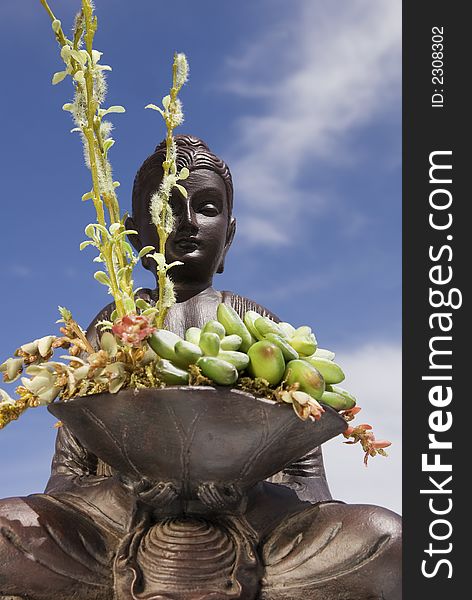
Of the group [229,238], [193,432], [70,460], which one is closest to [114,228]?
[193,432]

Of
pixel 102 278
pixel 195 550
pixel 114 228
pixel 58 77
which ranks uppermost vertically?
pixel 58 77

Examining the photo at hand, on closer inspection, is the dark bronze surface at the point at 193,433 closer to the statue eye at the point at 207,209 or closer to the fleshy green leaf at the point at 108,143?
the fleshy green leaf at the point at 108,143

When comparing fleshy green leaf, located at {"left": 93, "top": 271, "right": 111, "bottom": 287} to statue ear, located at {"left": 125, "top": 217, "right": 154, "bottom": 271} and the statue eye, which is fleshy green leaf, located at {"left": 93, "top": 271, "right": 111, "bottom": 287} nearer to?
the statue eye

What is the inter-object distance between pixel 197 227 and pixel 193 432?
1.38 metres

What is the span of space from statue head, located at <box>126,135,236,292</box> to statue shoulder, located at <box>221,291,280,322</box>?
0.12 metres

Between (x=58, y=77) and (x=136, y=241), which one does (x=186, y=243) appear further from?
(x=58, y=77)

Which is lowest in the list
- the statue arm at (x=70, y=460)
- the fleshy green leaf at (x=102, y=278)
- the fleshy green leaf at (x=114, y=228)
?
the statue arm at (x=70, y=460)

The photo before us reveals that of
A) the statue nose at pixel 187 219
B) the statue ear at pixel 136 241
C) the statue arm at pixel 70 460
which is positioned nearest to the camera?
the statue arm at pixel 70 460

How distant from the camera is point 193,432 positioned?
10.0ft

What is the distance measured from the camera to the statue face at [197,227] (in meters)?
4.21

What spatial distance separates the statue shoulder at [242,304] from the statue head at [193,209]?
117 millimetres

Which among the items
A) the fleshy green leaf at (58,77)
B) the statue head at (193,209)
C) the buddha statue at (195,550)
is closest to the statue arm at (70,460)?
the buddha statue at (195,550)

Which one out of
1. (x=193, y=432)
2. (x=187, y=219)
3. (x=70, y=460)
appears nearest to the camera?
(x=193, y=432)

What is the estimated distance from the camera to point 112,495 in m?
3.57
